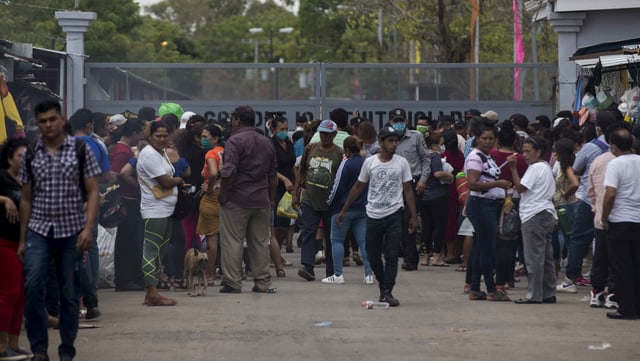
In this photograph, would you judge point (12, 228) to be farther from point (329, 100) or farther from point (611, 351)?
point (329, 100)

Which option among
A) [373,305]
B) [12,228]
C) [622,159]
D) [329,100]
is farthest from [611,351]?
[329,100]

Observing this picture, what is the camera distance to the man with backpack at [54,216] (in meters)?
9.08

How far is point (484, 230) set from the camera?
1316 cm

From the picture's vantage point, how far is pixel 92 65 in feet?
82.2

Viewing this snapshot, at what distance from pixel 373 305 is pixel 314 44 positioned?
199 feet

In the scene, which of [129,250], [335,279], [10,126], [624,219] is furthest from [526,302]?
[10,126]

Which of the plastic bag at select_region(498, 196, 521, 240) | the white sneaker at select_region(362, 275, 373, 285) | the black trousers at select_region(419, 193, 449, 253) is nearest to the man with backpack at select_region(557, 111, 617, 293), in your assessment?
the plastic bag at select_region(498, 196, 521, 240)

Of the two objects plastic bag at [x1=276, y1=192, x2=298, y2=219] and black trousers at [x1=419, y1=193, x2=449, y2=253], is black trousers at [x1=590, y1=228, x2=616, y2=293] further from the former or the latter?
plastic bag at [x1=276, y1=192, x2=298, y2=219]

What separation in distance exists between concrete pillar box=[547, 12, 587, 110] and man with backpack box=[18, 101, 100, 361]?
1618 centimetres

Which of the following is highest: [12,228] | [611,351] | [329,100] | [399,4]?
[399,4]

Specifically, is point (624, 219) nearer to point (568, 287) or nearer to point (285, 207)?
point (568, 287)

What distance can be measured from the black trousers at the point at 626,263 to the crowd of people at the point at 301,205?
1 centimetres

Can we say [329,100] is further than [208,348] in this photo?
Yes

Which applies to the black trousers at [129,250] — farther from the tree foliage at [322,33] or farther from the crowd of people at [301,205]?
the tree foliage at [322,33]
